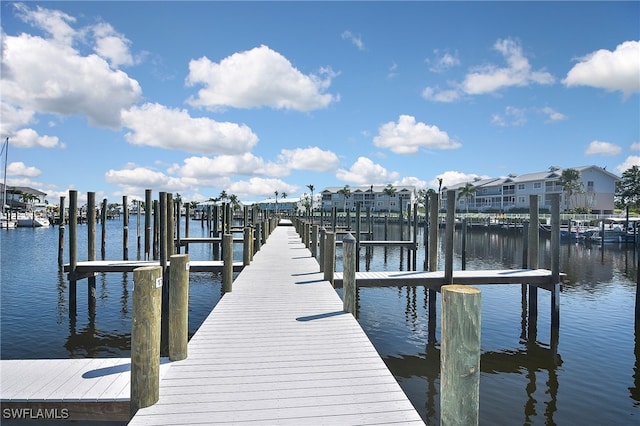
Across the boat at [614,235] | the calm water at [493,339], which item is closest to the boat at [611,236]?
the boat at [614,235]

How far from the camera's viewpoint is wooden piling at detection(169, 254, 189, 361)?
5453 millimetres

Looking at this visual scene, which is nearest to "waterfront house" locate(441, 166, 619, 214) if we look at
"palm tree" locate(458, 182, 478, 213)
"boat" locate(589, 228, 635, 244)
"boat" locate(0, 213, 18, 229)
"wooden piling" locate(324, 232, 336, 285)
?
"palm tree" locate(458, 182, 478, 213)

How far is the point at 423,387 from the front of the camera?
28.6ft

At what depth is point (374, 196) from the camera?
114 metres

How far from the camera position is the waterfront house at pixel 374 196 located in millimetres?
112125

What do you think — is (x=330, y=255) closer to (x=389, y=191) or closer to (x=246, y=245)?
(x=246, y=245)

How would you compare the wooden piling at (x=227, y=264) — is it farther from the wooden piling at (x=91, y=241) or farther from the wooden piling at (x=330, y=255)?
the wooden piling at (x=91, y=241)

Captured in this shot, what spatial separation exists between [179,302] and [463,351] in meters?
3.97

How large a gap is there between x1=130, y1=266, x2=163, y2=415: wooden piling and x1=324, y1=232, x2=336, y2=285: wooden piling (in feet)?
20.2

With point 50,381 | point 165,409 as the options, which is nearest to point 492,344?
point 165,409

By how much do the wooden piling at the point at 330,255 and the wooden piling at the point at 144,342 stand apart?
6.15 m

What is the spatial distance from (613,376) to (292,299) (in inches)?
312

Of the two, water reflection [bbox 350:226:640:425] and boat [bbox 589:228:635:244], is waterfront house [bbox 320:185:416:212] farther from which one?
water reflection [bbox 350:226:640:425]

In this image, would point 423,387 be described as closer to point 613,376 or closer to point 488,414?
point 488,414
